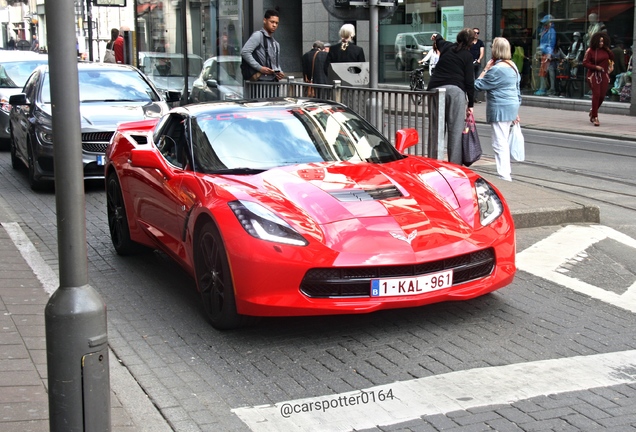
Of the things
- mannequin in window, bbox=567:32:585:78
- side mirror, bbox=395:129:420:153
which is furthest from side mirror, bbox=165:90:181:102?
mannequin in window, bbox=567:32:585:78

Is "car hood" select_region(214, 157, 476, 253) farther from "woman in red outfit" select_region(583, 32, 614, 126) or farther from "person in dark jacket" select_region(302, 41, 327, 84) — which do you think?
"woman in red outfit" select_region(583, 32, 614, 126)

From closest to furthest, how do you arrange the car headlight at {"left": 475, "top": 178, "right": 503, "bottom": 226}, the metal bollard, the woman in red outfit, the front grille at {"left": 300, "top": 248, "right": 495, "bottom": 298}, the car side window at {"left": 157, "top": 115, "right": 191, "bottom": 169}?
the metal bollard → the front grille at {"left": 300, "top": 248, "right": 495, "bottom": 298} → the car headlight at {"left": 475, "top": 178, "right": 503, "bottom": 226} → the car side window at {"left": 157, "top": 115, "right": 191, "bottom": 169} → the woman in red outfit

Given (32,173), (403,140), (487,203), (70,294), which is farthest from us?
(32,173)

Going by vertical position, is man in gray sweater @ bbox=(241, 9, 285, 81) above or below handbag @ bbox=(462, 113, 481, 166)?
above

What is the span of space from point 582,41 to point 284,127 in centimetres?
1895

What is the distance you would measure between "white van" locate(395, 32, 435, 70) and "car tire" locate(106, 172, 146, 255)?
73.2ft

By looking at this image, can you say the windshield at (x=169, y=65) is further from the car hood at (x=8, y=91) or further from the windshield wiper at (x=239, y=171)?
the windshield wiper at (x=239, y=171)

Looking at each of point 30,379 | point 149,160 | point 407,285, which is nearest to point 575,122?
point 149,160

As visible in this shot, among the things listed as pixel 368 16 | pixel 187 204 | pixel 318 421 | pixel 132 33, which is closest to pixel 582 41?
pixel 132 33

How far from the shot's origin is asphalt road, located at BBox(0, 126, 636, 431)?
14.3 ft

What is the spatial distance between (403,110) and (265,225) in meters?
4.99

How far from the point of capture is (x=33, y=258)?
7.71 m

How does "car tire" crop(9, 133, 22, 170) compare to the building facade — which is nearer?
"car tire" crop(9, 133, 22, 170)

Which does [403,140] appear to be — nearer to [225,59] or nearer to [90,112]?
[90,112]
